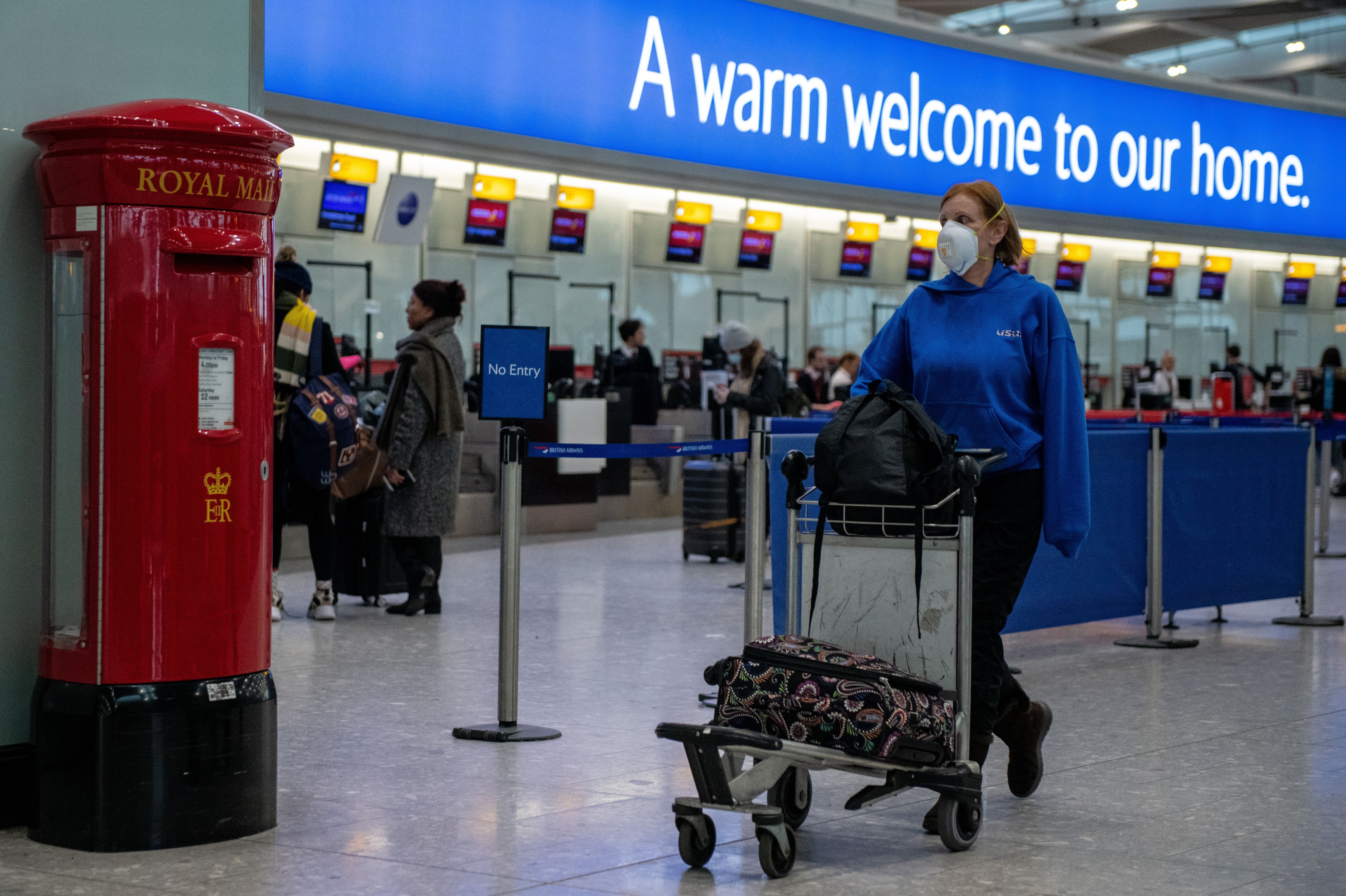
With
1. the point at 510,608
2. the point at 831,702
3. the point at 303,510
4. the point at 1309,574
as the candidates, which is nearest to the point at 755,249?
the point at 1309,574

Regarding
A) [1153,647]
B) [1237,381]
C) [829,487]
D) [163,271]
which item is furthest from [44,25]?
[1237,381]

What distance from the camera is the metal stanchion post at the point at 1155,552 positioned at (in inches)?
296

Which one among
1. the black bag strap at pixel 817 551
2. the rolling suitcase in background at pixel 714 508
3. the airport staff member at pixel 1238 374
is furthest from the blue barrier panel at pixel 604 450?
the airport staff member at pixel 1238 374

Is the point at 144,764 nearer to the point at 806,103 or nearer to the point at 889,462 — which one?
the point at 889,462

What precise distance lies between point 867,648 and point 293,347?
4529mm

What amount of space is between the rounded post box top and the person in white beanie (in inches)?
279

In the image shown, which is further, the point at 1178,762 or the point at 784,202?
the point at 784,202

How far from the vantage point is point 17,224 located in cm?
406

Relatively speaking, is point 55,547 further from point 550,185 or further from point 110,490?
point 550,185

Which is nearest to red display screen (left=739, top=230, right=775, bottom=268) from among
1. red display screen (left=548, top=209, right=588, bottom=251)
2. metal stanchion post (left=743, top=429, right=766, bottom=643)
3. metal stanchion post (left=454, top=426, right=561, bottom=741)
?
red display screen (left=548, top=209, right=588, bottom=251)

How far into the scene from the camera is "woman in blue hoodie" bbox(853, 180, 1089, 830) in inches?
161

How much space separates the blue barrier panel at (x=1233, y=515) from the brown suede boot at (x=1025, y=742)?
3.49 metres

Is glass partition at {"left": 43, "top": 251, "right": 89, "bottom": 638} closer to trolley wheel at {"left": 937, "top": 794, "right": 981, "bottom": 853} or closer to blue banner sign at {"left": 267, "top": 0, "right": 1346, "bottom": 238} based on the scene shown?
trolley wheel at {"left": 937, "top": 794, "right": 981, "bottom": 853}

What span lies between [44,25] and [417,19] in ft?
31.4
